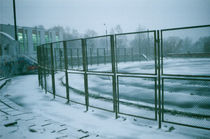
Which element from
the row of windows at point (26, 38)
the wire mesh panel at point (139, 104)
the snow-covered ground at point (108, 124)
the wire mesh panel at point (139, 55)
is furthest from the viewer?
the row of windows at point (26, 38)

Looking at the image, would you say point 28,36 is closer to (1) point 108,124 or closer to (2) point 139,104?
(2) point 139,104

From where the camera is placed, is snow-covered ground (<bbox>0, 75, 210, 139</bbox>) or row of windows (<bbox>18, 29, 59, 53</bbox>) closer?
snow-covered ground (<bbox>0, 75, 210, 139</bbox>)

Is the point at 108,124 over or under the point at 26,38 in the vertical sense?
under

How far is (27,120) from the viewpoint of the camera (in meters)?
5.79

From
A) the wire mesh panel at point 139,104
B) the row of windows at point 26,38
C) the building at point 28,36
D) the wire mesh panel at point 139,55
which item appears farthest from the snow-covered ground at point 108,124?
the row of windows at point 26,38

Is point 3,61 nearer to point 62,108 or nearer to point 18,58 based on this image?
point 18,58

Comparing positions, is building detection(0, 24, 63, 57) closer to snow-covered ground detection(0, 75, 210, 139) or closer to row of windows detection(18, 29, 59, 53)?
row of windows detection(18, 29, 59, 53)

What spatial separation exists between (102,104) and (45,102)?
294cm

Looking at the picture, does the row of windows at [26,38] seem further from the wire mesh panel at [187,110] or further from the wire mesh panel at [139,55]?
the wire mesh panel at [187,110]

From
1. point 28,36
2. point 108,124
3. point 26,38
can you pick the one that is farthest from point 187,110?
point 28,36

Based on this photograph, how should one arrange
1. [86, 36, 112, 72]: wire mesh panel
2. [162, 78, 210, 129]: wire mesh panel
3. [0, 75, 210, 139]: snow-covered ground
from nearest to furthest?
[0, 75, 210, 139]: snow-covered ground → [162, 78, 210, 129]: wire mesh panel → [86, 36, 112, 72]: wire mesh panel

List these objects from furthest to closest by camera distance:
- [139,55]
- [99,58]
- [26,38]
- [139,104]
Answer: [26,38]
[99,58]
[139,55]
[139,104]

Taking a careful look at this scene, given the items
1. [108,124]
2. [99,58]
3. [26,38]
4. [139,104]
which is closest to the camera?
[108,124]

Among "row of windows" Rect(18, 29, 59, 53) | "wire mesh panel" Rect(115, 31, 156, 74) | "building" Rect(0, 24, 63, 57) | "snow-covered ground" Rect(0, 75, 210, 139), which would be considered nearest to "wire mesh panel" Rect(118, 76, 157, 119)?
"snow-covered ground" Rect(0, 75, 210, 139)
